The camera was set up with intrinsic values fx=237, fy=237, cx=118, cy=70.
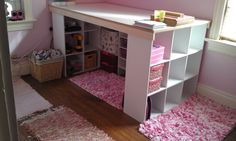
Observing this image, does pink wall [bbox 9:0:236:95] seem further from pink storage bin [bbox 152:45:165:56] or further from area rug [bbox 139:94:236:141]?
pink storage bin [bbox 152:45:165:56]

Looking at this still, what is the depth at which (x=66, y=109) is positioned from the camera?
2279 mm

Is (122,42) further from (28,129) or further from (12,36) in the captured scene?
(28,129)

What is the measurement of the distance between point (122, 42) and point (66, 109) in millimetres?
1168

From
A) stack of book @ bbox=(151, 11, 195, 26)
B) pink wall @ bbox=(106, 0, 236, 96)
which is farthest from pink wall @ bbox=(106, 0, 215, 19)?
stack of book @ bbox=(151, 11, 195, 26)

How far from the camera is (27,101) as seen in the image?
2.39 metres

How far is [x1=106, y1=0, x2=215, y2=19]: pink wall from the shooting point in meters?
2.43

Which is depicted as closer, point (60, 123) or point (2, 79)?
point (2, 79)

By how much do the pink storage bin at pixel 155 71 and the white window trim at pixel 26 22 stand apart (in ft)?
5.67

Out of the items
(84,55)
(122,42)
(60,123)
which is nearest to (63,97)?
(60,123)

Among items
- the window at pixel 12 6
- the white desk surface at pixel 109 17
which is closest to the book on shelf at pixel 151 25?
the white desk surface at pixel 109 17

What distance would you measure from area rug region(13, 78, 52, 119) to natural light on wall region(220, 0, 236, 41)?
1904 mm

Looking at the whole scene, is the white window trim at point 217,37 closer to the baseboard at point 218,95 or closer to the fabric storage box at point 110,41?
the baseboard at point 218,95

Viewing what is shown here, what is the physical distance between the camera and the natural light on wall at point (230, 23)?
230 centimetres

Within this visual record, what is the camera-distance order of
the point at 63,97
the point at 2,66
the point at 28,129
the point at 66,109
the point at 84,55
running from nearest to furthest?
the point at 2,66
the point at 28,129
the point at 66,109
the point at 63,97
the point at 84,55
